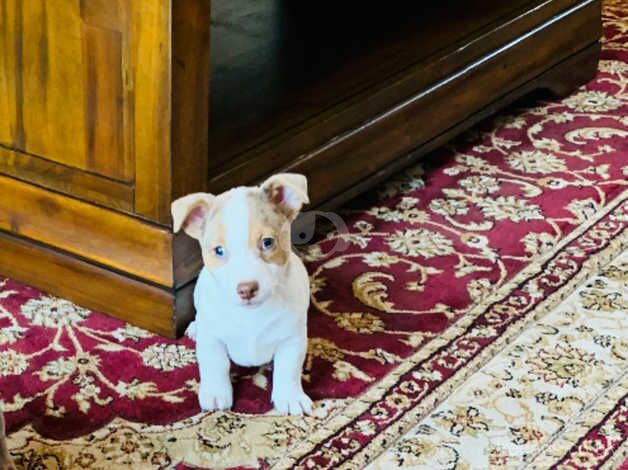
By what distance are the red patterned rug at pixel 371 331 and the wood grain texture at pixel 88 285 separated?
23mm

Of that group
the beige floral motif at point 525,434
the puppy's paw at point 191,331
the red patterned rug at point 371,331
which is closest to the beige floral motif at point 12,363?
the red patterned rug at point 371,331

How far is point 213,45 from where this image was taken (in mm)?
2418

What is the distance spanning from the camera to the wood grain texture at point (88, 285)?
1.87m

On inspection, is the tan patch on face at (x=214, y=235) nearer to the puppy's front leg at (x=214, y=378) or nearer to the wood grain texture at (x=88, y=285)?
the puppy's front leg at (x=214, y=378)

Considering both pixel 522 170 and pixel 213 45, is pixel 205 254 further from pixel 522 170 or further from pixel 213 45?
pixel 522 170

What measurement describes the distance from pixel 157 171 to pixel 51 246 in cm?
29

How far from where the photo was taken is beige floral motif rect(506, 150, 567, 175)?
99.3 inches

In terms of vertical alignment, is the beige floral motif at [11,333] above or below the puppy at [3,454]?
below

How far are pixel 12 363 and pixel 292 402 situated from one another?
17.2 inches

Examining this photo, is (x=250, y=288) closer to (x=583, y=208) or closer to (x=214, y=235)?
(x=214, y=235)

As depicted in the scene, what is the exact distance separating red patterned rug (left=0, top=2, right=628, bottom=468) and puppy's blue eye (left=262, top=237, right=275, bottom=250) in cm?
27

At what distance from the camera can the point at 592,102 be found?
2898 millimetres

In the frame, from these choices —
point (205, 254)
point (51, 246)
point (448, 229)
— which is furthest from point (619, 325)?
point (51, 246)

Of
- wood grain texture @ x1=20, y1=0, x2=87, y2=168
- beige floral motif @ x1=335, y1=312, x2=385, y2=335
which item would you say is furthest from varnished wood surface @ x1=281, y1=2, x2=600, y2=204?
wood grain texture @ x1=20, y1=0, x2=87, y2=168
